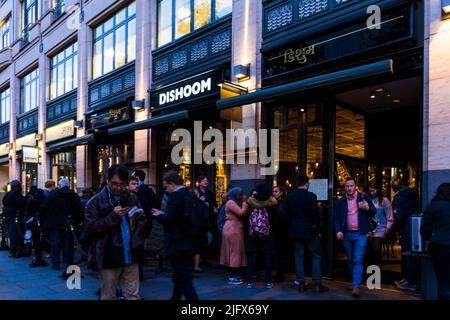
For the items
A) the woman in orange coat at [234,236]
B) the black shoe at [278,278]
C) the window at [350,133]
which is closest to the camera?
the woman in orange coat at [234,236]

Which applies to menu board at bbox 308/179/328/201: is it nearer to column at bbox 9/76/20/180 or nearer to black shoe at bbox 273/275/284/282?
black shoe at bbox 273/275/284/282

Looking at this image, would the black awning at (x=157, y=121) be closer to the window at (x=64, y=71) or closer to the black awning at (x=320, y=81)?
the black awning at (x=320, y=81)

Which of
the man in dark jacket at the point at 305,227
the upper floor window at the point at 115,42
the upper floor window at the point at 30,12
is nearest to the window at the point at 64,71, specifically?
the upper floor window at the point at 115,42

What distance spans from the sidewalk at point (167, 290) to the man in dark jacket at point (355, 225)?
0.43 metres

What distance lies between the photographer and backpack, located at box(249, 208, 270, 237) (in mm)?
6684

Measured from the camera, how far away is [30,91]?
21062mm

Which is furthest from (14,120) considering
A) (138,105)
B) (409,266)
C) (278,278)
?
(409,266)

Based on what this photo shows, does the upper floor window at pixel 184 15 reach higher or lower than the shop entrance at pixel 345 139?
higher

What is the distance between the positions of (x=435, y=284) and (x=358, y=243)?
1.14 metres

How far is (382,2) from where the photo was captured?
22.0 feet

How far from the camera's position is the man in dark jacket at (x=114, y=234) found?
430 centimetres

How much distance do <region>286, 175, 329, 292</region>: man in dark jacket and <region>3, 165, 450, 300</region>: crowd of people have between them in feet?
0.05

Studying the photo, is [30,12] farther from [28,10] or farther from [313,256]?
[313,256]
